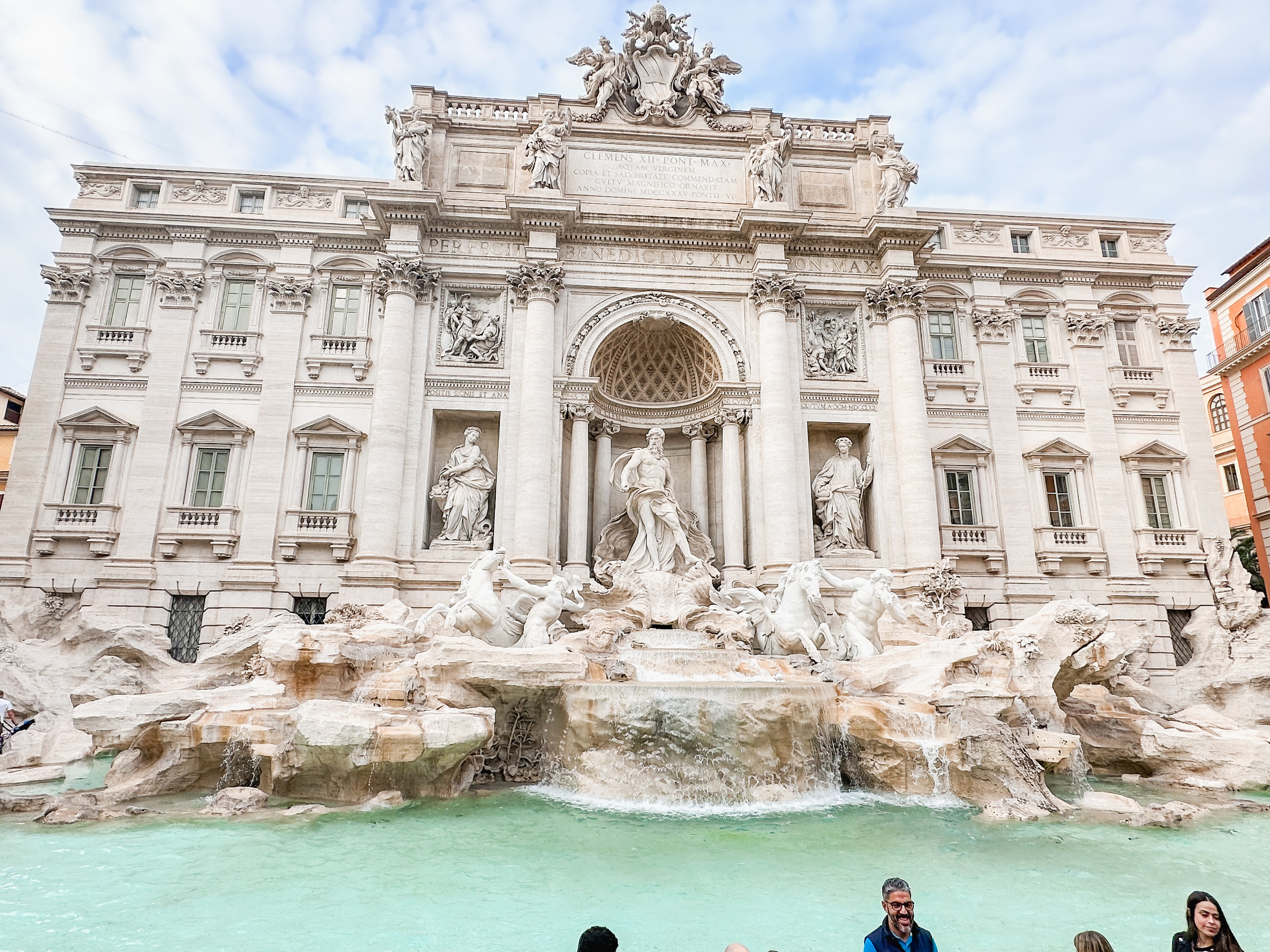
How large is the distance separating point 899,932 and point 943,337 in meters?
19.9

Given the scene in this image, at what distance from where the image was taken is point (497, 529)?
1773 cm

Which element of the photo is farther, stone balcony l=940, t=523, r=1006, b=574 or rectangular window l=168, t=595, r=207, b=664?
stone balcony l=940, t=523, r=1006, b=574

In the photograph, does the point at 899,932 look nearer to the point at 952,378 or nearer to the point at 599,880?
the point at 599,880

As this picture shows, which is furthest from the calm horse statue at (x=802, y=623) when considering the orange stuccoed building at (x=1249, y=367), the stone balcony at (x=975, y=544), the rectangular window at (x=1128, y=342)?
the orange stuccoed building at (x=1249, y=367)

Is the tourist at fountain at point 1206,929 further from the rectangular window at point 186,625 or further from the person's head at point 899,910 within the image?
the rectangular window at point 186,625

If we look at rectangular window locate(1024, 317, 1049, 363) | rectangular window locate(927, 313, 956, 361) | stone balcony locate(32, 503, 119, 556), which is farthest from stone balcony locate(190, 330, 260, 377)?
rectangular window locate(1024, 317, 1049, 363)

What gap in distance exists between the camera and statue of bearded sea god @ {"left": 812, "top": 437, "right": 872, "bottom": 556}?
60.7 feet

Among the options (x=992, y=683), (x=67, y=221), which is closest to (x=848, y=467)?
(x=992, y=683)

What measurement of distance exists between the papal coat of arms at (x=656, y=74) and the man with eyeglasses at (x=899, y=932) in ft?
68.1

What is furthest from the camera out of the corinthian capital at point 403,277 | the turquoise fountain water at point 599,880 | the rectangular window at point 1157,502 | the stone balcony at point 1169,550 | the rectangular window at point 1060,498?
the rectangular window at point 1157,502

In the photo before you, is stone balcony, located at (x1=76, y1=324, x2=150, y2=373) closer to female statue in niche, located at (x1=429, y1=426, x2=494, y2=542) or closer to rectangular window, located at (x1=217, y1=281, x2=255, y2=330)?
rectangular window, located at (x1=217, y1=281, x2=255, y2=330)

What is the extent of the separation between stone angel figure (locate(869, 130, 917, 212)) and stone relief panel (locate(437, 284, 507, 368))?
10.7 m

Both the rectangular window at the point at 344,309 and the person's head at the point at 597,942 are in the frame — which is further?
the rectangular window at the point at 344,309

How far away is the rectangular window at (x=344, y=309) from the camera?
19453 millimetres
